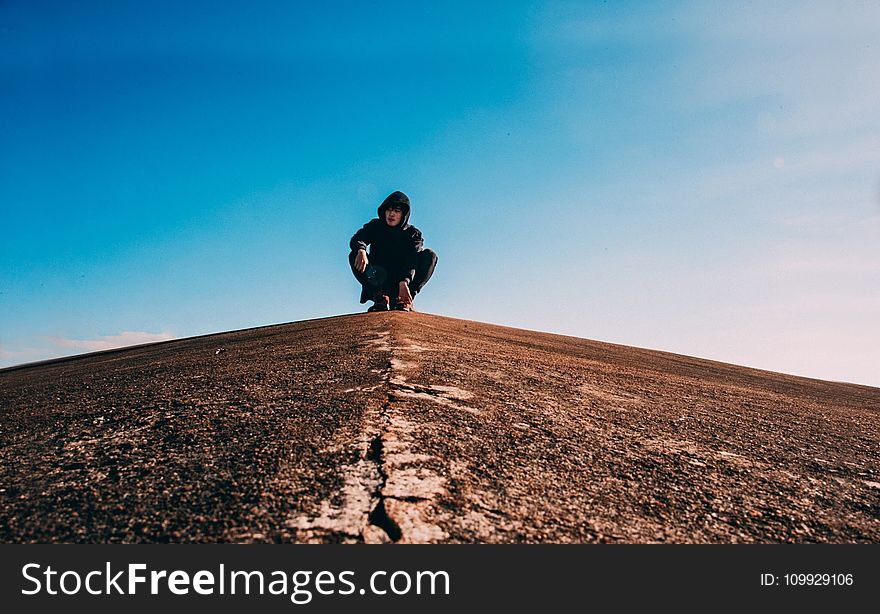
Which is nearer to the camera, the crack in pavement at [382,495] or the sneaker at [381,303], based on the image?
the crack in pavement at [382,495]

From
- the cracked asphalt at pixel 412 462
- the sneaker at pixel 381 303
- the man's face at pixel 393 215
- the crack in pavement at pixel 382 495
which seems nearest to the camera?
the crack in pavement at pixel 382 495

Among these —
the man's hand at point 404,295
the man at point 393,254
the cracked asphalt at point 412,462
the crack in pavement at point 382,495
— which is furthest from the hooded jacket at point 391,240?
the crack in pavement at point 382,495

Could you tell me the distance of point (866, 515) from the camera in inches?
70.1

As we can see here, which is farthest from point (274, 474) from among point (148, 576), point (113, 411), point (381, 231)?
point (381, 231)

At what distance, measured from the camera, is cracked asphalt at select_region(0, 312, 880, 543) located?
4.50ft

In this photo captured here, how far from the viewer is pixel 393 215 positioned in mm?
8266

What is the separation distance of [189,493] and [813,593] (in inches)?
67.2

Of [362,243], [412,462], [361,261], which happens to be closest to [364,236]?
Result: [362,243]

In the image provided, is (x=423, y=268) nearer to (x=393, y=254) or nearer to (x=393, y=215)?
(x=393, y=254)

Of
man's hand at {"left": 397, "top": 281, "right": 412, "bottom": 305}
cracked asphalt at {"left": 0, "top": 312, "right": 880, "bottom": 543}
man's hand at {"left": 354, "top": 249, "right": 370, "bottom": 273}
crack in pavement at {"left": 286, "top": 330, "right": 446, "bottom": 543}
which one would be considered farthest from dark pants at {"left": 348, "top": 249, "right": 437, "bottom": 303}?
crack in pavement at {"left": 286, "top": 330, "right": 446, "bottom": 543}

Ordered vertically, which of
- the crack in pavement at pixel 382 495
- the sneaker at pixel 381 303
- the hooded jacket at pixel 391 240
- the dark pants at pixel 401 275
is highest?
the hooded jacket at pixel 391 240

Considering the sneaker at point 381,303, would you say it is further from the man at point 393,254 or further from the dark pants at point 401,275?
the dark pants at point 401,275

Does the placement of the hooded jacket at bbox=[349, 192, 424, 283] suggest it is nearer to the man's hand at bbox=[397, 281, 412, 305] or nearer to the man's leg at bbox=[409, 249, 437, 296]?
the man's leg at bbox=[409, 249, 437, 296]

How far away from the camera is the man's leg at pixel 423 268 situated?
8.16m
